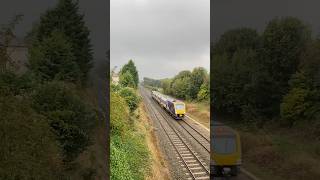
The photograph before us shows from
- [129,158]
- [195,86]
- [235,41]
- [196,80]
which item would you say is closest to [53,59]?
[129,158]

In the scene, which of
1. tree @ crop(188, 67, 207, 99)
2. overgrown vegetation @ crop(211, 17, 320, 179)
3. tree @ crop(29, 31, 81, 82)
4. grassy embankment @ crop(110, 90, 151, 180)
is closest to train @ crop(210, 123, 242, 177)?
grassy embankment @ crop(110, 90, 151, 180)

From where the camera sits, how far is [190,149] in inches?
970

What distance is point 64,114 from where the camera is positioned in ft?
50.0

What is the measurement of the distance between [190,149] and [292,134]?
13.8 m

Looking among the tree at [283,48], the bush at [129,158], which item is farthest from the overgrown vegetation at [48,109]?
the tree at [283,48]

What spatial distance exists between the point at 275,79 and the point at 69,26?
72.9 feet

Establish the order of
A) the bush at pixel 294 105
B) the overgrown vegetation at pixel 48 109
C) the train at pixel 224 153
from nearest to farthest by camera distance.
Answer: the overgrown vegetation at pixel 48 109 → the train at pixel 224 153 → the bush at pixel 294 105

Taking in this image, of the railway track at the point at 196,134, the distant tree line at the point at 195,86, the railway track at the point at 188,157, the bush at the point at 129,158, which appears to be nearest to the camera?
the bush at the point at 129,158

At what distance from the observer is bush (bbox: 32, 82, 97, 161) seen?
15188 millimetres

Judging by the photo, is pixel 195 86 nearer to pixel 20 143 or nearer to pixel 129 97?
pixel 129 97

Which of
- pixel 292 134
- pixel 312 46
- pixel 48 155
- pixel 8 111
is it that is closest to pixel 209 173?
pixel 48 155

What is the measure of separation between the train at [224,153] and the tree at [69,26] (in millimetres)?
13955

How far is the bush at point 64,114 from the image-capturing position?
49.8 ft

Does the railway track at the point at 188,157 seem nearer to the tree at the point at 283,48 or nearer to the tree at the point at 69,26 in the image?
the tree at the point at 69,26
